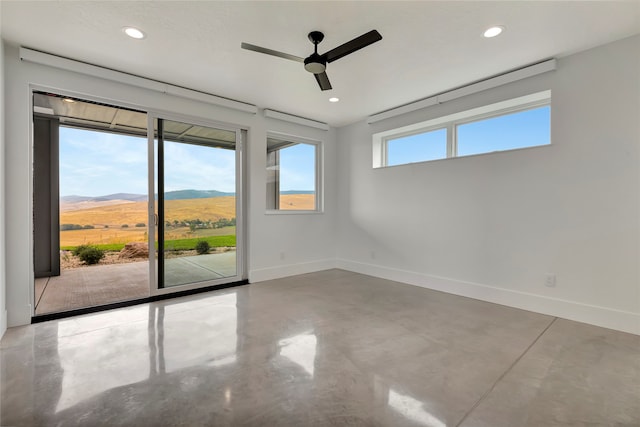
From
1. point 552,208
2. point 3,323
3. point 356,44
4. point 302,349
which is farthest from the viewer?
point 552,208

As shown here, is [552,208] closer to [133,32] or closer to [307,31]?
[307,31]

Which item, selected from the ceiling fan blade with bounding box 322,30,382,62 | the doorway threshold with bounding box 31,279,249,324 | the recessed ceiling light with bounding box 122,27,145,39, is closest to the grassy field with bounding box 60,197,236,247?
the doorway threshold with bounding box 31,279,249,324

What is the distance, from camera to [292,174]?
507 centimetres

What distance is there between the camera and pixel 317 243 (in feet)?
17.3

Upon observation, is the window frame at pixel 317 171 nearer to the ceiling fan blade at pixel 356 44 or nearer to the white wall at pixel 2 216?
the ceiling fan blade at pixel 356 44

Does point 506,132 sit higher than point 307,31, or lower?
lower

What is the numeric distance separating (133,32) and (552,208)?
433cm

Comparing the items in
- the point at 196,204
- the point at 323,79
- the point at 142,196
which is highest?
the point at 323,79

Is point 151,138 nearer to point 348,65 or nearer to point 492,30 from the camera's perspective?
point 348,65

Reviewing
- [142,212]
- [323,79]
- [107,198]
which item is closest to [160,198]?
[323,79]

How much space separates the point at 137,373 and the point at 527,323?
335cm

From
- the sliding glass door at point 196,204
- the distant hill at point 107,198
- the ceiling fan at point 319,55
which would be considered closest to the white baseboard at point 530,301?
the sliding glass door at point 196,204

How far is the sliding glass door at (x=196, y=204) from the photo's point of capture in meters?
3.68

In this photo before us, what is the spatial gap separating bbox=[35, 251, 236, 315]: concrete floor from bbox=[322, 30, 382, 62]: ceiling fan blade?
305 centimetres
